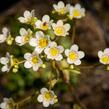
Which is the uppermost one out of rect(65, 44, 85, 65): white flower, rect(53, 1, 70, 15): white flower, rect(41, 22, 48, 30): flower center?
rect(53, 1, 70, 15): white flower

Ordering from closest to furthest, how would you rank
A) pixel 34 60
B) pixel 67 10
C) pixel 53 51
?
pixel 53 51 < pixel 34 60 < pixel 67 10

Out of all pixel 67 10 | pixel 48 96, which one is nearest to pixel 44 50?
pixel 48 96

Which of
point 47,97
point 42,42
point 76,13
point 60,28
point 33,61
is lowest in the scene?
point 47,97

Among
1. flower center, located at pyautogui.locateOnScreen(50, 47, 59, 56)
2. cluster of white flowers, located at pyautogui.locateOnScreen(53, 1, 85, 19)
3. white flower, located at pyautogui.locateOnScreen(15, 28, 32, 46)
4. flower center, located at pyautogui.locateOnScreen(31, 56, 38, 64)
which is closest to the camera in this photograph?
flower center, located at pyautogui.locateOnScreen(50, 47, 59, 56)

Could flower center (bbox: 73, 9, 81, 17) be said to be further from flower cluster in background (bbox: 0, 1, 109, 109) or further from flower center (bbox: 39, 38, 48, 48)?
flower center (bbox: 39, 38, 48, 48)

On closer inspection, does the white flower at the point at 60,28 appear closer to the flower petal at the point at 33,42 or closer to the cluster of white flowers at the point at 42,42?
the cluster of white flowers at the point at 42,42

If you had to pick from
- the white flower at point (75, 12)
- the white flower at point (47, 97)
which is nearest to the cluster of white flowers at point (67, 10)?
the white flower at point (75, 12)

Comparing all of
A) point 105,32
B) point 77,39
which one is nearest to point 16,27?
point 77,39

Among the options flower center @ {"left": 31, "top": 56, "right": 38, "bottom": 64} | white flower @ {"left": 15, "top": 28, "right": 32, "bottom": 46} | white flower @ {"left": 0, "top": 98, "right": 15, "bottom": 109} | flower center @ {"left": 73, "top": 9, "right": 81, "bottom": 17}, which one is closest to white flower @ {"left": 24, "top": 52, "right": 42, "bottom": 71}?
flower center @ {"left": 31, "top": 56, "right": 38, "bottom": 64}

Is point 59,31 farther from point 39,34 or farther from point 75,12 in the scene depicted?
point 75,12
